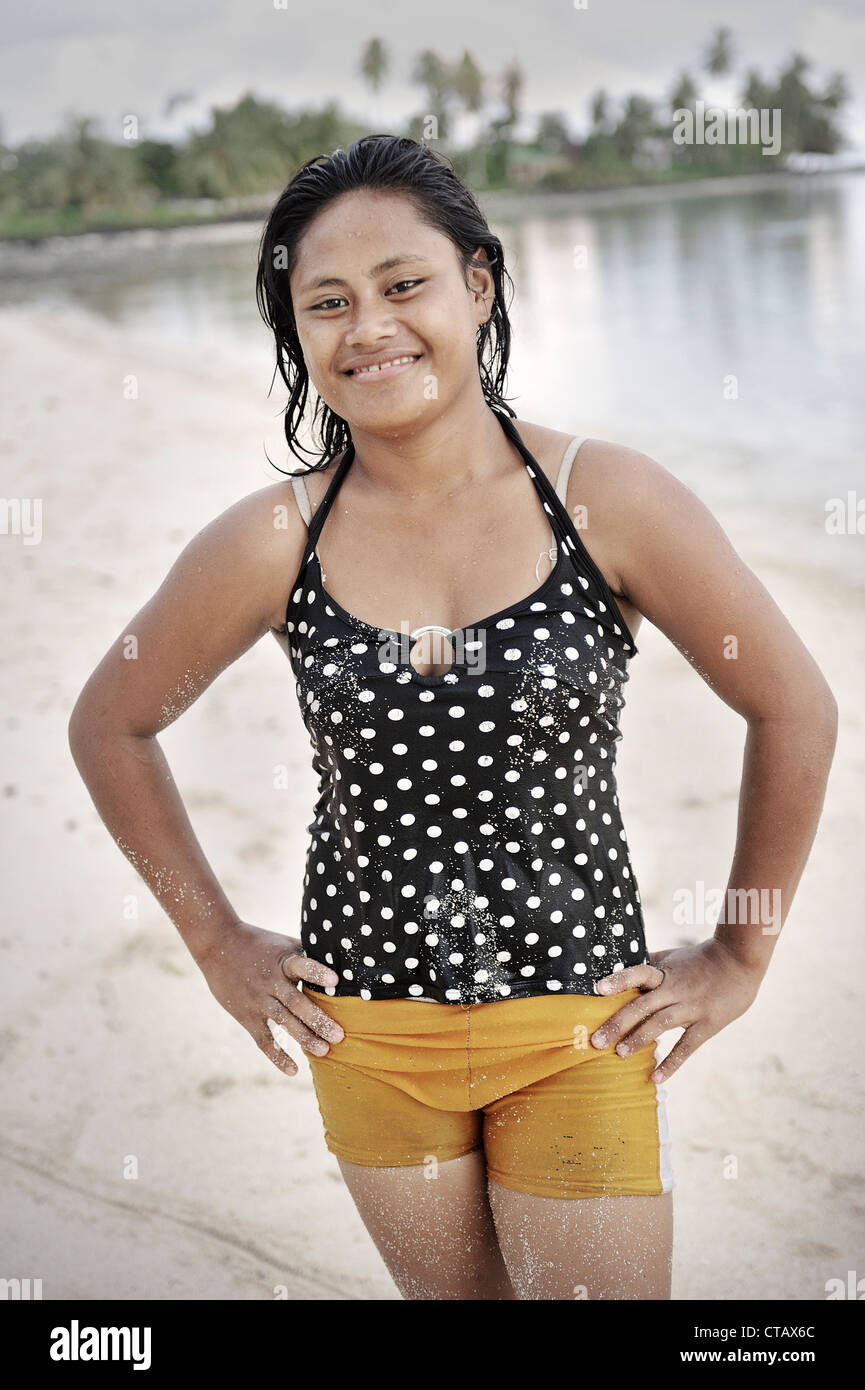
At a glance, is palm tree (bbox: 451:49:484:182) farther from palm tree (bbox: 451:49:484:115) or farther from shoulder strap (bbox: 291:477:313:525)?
shoulder strap (bbox: 291:477:313:525)

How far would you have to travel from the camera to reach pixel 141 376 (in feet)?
44.9

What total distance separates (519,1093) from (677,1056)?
226 millimetres

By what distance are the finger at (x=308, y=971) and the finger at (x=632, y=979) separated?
0.34m

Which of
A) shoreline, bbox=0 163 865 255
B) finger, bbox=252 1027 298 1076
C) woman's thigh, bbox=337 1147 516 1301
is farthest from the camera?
shoreline, bbox=0 163 865 255

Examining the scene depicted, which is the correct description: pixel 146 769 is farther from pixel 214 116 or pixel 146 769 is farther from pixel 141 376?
pixel 214 116

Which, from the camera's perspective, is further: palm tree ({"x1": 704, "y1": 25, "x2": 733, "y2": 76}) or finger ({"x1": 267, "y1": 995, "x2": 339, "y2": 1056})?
palm tree ({"x1": 704, "y1": 25, "x2": 733, "y2": 76})

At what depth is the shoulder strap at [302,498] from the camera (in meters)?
1.62

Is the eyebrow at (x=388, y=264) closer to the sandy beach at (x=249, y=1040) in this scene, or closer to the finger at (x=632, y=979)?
the finger at (x=632, y=979)

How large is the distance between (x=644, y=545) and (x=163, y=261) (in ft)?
135

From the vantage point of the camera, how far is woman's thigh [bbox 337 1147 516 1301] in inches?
62.4

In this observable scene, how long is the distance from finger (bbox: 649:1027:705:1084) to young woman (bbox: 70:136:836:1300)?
18 mm

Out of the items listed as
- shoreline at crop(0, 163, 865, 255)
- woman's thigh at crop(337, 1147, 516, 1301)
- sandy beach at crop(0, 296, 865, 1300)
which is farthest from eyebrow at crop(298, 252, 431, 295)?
shoreline at crop(0, 163, 865, 255)

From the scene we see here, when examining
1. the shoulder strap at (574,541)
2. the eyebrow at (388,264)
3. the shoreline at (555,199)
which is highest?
the shoreline at (555,199)

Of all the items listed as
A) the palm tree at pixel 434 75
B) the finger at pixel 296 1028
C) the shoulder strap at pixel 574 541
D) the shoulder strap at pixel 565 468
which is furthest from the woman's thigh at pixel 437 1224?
the palm tree at pixel 434 75
